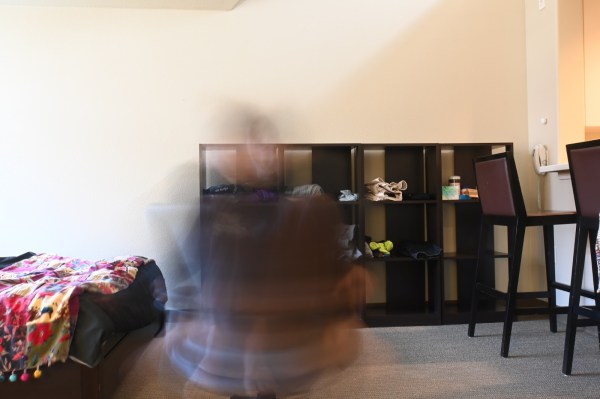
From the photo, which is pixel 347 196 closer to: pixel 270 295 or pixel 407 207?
pixel 407 207

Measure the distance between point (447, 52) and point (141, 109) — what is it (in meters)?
2.53

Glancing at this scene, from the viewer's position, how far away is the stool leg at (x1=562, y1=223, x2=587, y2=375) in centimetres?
192

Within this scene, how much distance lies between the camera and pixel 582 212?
1.96 meters

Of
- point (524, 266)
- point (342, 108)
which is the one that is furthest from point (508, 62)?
point (524, 266)

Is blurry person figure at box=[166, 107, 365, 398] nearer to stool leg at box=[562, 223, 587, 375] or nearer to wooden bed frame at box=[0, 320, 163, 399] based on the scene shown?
wooden bed frame at box=[0, 320, 163, 399]

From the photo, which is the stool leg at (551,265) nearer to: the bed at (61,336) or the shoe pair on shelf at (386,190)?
the shoe pair on shelf at (386,190)

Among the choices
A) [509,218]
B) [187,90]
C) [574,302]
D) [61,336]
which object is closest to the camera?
[61,336]

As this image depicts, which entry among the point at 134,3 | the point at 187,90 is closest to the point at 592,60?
the point at 187,90

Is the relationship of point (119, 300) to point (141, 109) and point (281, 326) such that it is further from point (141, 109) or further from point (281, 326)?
point (141, 109)

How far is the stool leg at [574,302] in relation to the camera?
1.92m

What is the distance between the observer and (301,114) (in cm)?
307

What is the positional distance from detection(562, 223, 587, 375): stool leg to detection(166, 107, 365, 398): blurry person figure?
4.93ft

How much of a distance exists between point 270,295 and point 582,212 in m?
1.78

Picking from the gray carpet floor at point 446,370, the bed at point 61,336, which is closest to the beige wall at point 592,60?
the gray carpet floor at point 446,370
